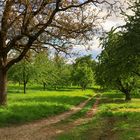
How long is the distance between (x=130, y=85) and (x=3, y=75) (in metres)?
31.8

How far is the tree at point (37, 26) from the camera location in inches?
1116

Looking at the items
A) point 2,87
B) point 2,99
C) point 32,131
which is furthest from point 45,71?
point 32,131

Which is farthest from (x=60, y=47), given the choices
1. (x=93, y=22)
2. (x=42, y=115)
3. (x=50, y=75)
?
(x=50, y=75)

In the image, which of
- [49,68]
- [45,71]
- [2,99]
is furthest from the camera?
[49,68]

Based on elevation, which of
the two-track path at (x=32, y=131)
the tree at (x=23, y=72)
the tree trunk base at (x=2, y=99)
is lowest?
the two-track path at (x=32, y=131)

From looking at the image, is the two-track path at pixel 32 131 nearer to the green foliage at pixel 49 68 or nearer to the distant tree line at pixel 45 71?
the distant tree line at pixel 45 71

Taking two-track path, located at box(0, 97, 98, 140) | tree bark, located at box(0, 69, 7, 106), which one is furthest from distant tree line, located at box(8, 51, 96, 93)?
two-track path, located at box(0, 97, 98, 140)

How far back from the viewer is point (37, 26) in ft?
97.8

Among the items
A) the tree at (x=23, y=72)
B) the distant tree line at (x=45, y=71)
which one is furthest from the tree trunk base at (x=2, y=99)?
the tree at (x=23, y=72)

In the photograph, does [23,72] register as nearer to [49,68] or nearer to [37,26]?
[49,68]

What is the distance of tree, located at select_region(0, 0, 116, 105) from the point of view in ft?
93.0

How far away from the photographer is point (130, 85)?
5981cm

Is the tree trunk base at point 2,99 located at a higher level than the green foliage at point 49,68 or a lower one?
lower

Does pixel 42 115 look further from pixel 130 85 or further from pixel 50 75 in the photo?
pixel 50 75
